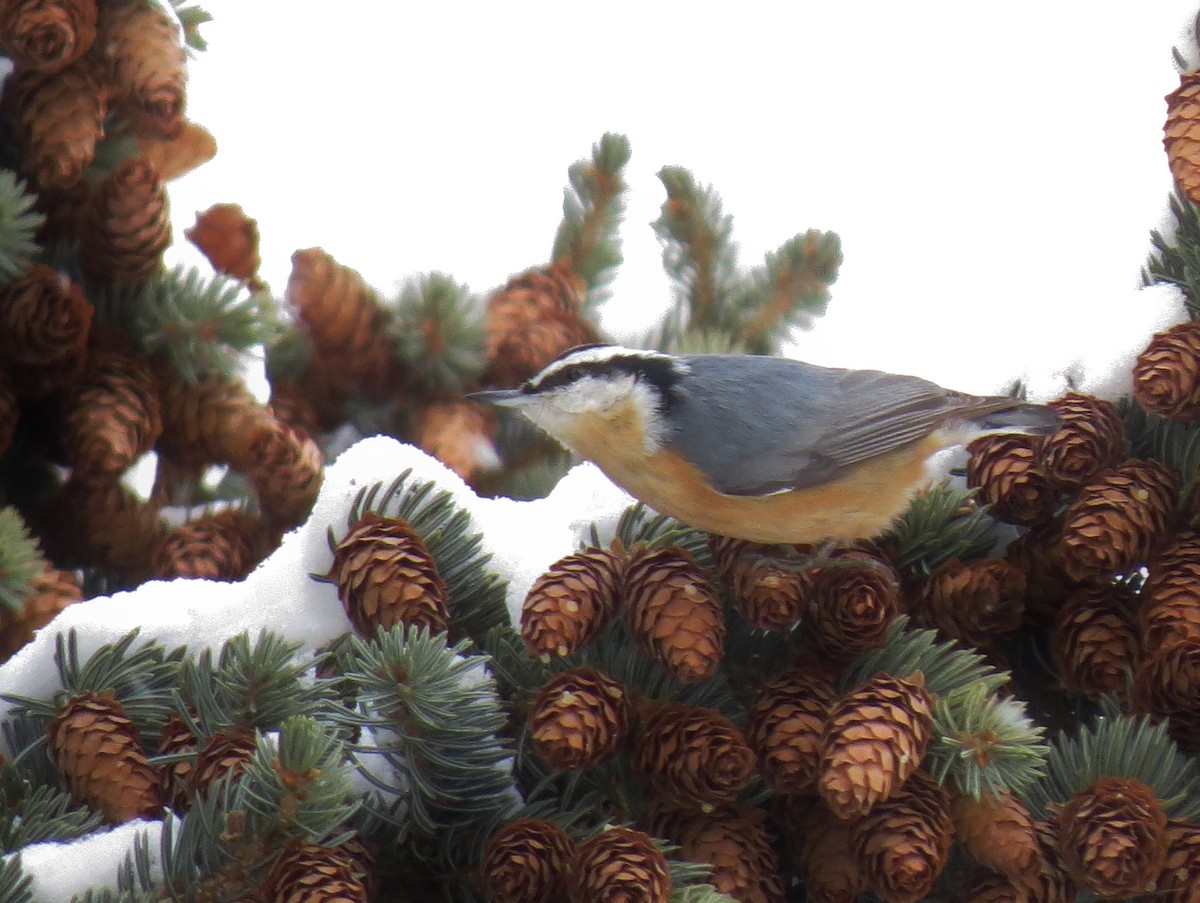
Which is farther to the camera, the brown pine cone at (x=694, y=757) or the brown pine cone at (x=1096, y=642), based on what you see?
the brown pine cone at (x=1096, y=642)

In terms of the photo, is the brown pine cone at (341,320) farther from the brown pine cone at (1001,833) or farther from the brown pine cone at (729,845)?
the brown pine cone at (1001,833)

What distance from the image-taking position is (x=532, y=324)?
1.58m

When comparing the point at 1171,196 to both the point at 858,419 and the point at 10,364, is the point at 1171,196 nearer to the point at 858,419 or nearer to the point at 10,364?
the point at 858,419

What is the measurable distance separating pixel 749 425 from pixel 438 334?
1.17ft

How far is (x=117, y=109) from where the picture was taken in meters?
1.26

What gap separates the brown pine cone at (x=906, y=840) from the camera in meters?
0.85

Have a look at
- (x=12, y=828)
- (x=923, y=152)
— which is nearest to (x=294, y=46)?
(x=923, y=152)

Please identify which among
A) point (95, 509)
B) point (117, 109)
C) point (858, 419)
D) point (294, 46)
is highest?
point (294, 46)

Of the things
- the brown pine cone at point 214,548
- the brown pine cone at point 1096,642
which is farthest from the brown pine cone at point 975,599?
the brown pine cone at point 214,548

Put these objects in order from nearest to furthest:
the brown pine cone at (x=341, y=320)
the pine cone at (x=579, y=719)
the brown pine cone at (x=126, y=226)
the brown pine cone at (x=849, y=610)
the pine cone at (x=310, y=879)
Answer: the pine cone at (x=310, y=879) < the pine cone at (x=579, y=719) < the brown pine cone at (x=849, y=610) < the brown pine cone at (x=126, y=226) < the brown pine cone at (x=341, y=320)

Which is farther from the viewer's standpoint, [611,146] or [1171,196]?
[611,146]

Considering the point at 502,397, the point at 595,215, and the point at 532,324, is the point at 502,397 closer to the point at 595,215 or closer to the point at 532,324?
the point at 532,324

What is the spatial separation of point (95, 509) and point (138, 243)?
0.24 metres

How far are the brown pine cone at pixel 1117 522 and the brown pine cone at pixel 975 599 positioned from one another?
0.05m
